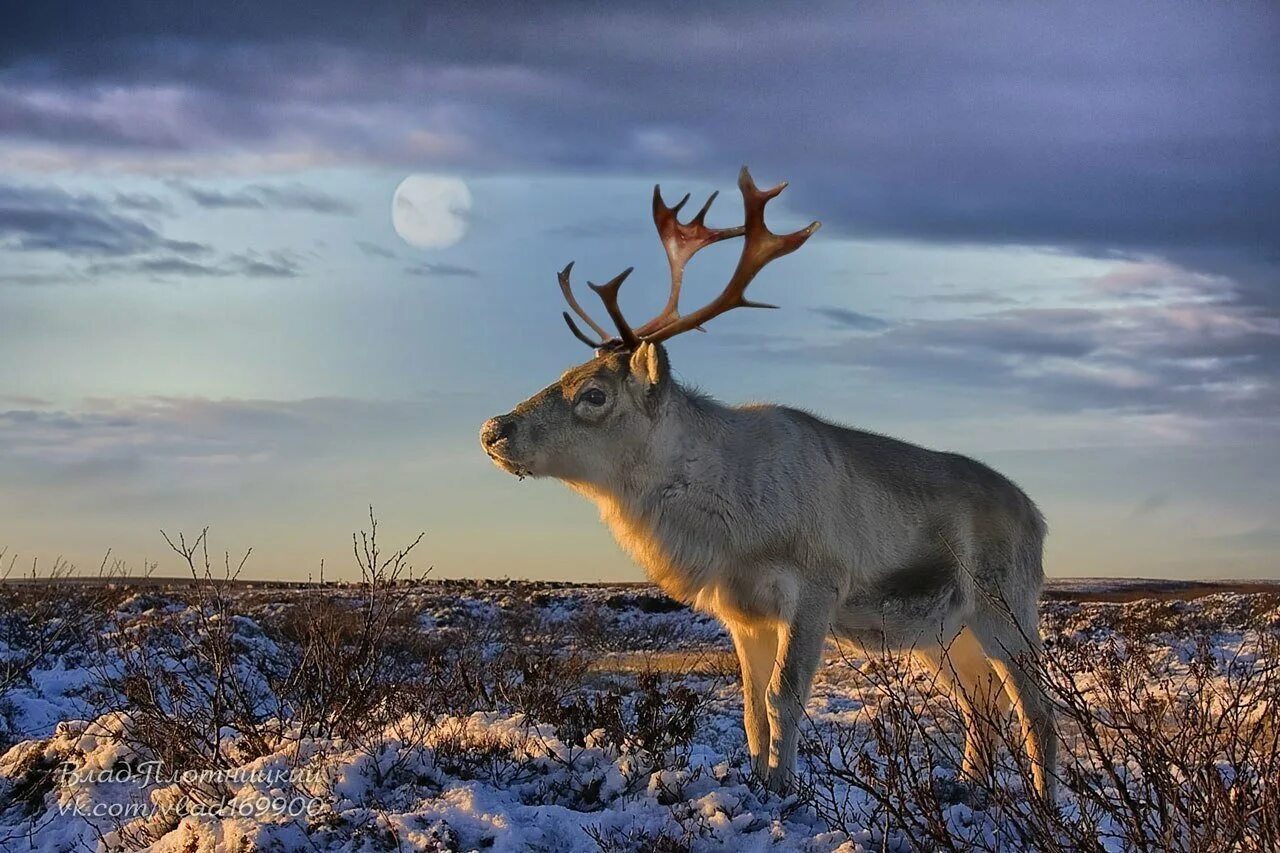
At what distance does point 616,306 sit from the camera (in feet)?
25.6

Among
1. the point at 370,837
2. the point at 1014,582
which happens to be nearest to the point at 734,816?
the point at 370,837

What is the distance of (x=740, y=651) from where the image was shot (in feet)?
23.8

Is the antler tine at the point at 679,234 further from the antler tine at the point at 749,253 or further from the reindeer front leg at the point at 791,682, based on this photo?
the reindeer front leg at the point at 791,682

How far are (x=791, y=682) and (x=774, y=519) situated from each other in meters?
1.01

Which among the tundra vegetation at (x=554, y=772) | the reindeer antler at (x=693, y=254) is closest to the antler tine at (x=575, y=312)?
the reindeer antler at (x=693, y=254)

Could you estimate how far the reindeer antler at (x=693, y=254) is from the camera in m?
7.82

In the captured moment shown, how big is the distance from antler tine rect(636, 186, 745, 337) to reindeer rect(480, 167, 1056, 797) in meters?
0.07

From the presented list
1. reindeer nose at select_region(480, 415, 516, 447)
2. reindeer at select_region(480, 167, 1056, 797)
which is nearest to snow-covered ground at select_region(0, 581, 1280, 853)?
reindeer at select_region(480, 167, 1056, 797)

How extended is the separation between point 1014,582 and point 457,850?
4677 mm

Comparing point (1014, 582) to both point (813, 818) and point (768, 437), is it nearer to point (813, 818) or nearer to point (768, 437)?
point (768, 437)

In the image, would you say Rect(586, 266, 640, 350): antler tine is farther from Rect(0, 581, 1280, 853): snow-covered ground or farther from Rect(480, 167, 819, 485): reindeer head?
Rect(0, 581, 1280, 853): snow-covered ground

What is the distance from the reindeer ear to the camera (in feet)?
24.1

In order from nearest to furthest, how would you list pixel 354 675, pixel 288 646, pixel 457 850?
pixel 457 850 → pixel 354 675 → pixel 288 646

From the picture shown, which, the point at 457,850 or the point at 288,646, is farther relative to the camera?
the point at 288,646
